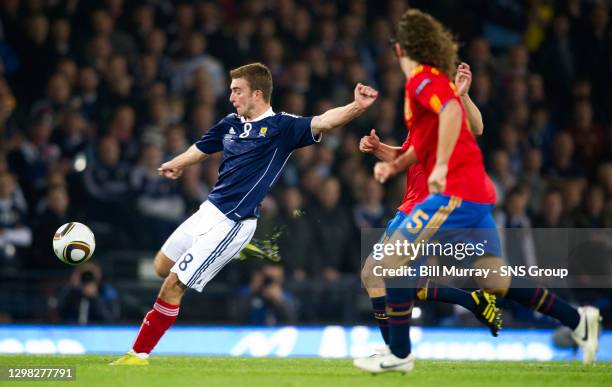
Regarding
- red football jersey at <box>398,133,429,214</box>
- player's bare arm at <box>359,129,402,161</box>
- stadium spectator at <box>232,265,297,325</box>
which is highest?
player's bare arm at <box>359,129,402,161</box>

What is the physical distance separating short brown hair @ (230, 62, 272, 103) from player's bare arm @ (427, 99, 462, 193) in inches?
84.5

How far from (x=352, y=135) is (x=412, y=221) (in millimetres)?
8213

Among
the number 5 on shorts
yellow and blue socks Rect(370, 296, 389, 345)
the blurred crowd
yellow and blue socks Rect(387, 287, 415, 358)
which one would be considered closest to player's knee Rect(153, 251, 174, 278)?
yellow and blue socks Rect(370, 296, 389, 345)

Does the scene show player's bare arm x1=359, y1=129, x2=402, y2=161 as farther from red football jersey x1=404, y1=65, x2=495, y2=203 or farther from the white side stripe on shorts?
the white side stripe on shorts

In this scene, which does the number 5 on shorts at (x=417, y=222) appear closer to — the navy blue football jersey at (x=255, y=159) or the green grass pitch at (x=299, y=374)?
the green grass pitch at (x=299, y=374)

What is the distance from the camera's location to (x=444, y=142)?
739cm

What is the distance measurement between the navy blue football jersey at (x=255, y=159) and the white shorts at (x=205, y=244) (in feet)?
0.28

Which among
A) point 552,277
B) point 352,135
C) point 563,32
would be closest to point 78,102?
point 352,135

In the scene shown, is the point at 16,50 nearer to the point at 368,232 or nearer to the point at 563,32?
the point at 368,232

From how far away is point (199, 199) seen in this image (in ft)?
46.8

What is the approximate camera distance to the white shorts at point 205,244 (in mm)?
8828

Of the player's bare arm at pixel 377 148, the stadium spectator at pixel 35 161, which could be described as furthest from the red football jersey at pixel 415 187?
the stadium spectator at pixel 35 161

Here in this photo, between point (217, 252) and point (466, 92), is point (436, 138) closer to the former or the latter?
point (466, 92)

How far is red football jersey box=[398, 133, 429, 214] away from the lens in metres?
8.84
